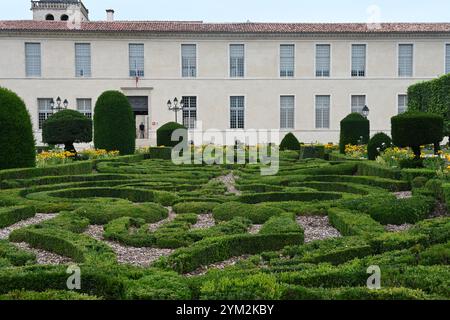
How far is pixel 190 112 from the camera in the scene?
3453 cm

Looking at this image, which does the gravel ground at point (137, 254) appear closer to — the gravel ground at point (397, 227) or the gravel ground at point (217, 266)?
→ the gravel ground at point (217, 266)

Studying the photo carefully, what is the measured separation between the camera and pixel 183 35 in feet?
112

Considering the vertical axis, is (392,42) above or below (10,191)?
above

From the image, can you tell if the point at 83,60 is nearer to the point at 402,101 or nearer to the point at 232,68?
the point at 232,68

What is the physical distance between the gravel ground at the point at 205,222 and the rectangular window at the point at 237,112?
27.7 m

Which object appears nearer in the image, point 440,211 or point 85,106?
point 440,211

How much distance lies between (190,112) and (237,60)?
4.55 metres

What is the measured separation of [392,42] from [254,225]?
31.1 metres

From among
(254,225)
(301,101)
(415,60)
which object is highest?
(415,60)

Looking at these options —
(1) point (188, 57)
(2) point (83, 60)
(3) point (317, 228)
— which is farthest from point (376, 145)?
(2) point (83, 60)

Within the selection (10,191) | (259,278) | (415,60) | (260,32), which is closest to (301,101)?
(260,32)

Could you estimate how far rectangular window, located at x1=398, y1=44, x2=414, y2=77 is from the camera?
3462 centimetres
